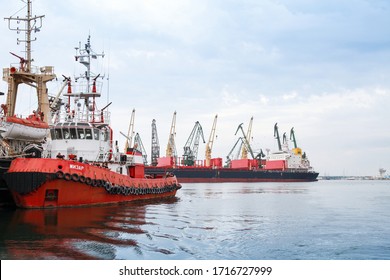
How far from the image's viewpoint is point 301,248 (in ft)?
45.0

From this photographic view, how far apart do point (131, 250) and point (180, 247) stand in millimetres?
1620

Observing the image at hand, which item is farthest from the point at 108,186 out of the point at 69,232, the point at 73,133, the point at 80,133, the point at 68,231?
the point at 69,232

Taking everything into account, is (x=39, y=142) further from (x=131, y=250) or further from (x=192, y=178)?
(x=192, y=178)

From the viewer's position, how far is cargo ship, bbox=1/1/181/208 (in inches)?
803

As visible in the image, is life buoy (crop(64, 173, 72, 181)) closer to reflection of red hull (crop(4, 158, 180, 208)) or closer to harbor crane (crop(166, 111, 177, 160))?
reflection of red hull (crop(4, 158, 180, 208))

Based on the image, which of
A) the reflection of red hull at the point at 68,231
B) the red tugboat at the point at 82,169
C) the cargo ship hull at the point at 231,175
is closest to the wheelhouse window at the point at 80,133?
the red tugboat at the point at 82,169

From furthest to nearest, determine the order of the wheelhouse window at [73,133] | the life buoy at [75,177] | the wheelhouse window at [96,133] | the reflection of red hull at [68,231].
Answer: the wheelhouse window at [96,133] < the wheelhouse window at [73,133] < the life buoy at [75,177] < the reflection of red hull at [68,231]

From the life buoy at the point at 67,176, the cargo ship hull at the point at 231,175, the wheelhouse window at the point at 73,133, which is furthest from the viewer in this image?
the cargo ship hull at the point at 231,175

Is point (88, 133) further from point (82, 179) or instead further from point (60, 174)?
point (60, 174)

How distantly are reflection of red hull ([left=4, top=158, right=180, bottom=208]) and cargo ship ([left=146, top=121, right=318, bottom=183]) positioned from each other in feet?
214

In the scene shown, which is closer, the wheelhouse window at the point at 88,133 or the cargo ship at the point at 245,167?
the wheelhouse window at the point at 88,133

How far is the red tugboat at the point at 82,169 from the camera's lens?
2031 centimetres

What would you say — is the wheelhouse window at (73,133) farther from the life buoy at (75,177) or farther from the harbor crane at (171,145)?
the harbor crane at (171,145)

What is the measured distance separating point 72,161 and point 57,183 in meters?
1.31
